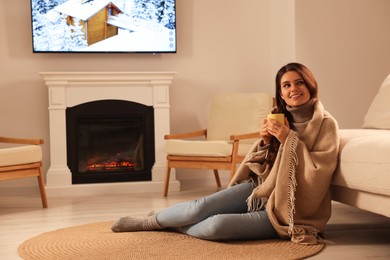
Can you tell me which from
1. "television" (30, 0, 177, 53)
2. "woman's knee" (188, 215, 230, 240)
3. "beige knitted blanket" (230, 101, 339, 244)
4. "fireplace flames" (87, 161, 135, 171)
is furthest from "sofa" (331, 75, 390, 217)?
"television" (30, 0, 177, 53)

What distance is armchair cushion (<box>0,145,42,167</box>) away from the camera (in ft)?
13.5

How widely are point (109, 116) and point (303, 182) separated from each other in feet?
9.80

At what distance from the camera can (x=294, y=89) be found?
2746 mm

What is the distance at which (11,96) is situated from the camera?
17.5 feet

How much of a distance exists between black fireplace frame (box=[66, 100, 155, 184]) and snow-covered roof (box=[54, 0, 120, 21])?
80 centimetres

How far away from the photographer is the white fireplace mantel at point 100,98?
5145mm

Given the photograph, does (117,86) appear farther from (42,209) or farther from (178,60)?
(42,209)

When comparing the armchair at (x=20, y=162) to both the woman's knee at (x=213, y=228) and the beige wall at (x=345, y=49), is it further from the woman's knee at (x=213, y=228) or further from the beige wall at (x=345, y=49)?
the beige wall at (x=345, y=49)

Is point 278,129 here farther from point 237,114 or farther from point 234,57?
point 234,57

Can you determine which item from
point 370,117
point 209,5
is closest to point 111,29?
point 209,5

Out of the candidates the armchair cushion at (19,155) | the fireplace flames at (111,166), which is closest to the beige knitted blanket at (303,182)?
the armchair cushion at (19,155)

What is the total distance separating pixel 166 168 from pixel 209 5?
174cm

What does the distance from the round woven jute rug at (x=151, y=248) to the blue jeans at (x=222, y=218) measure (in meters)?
0.04

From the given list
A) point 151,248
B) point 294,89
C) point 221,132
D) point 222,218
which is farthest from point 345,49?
point 151,248
